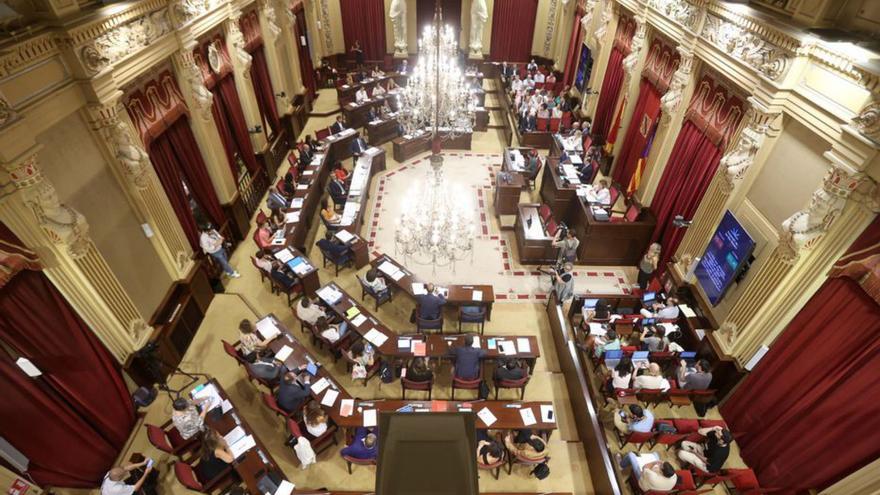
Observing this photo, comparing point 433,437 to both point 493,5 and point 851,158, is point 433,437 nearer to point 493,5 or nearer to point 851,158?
point 851,158

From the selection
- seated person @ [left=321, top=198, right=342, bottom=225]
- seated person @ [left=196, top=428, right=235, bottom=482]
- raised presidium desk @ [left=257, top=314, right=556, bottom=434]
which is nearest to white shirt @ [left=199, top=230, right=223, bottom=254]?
seated person @ [left=321, top=198, right=342, bottom=225]

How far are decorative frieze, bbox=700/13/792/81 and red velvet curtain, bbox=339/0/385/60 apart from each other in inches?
512

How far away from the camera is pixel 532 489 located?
602cm

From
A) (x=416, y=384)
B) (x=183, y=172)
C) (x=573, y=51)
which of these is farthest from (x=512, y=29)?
(x=416, y=384)

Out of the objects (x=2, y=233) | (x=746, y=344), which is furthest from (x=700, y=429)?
(x=2, y=233)

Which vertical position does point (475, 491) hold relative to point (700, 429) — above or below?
above

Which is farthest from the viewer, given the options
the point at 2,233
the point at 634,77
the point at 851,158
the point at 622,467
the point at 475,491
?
the point at 634,77

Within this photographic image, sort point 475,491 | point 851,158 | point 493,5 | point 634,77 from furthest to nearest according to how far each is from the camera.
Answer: point 493,5 → point 634,77 → point 851,158 → point 475,491

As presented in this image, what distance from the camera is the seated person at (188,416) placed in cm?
556

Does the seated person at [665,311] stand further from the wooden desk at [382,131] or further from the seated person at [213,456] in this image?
the wooden desk at [382,131]

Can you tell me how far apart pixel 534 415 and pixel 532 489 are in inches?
39.8

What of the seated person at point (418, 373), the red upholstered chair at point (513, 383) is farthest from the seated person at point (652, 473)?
the seated person at point (418, 373)

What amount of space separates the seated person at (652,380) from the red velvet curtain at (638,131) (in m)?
5.52

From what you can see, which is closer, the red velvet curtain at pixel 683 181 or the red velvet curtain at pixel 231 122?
the red velvet curtain at pixel 683 181
